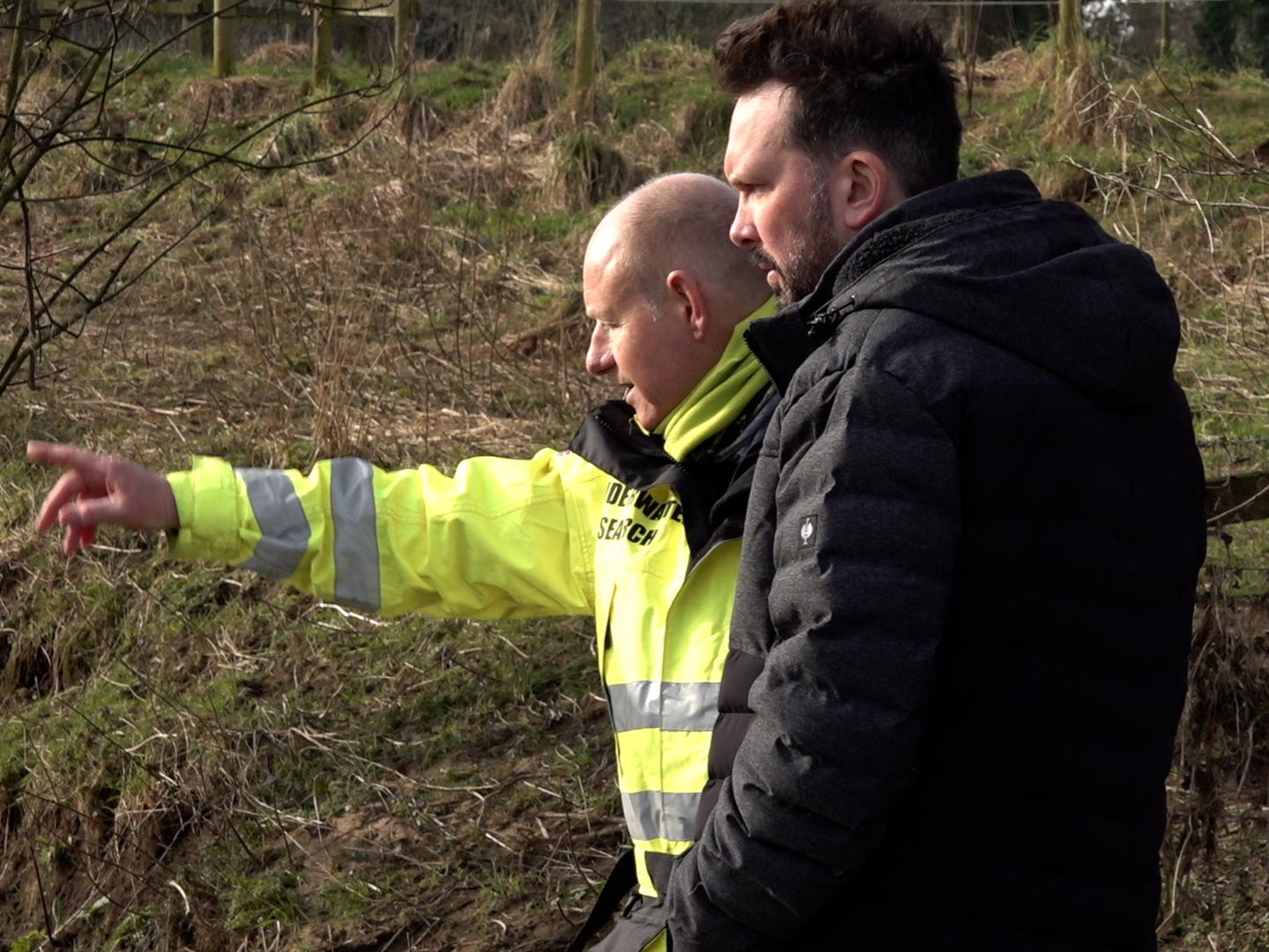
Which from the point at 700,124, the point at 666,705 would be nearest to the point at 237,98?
the point at 700,124

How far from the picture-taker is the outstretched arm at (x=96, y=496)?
2.46 m

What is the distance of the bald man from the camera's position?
2.31 m

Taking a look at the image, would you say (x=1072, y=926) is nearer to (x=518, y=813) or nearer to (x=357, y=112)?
(x=518, y=813)

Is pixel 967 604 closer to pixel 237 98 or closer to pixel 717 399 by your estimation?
pixel 717 399

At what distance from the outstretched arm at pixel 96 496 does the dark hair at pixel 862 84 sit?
118 cm

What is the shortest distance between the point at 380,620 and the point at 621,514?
3055 millimetres

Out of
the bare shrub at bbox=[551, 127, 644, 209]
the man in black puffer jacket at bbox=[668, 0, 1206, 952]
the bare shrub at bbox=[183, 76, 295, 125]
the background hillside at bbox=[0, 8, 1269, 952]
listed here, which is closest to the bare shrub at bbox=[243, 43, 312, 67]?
the bare shrub at bbox=[183, 76, 295, 125]

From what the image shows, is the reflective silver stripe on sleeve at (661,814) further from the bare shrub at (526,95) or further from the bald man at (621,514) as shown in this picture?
the bare shrub at (526,95)

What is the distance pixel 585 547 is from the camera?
8.93ft

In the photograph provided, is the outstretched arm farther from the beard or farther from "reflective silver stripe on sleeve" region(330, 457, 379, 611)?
the beard

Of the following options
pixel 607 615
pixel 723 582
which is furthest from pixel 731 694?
pixel 607 615

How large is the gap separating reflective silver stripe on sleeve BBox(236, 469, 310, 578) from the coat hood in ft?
3.76

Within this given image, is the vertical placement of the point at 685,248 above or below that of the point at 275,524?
above

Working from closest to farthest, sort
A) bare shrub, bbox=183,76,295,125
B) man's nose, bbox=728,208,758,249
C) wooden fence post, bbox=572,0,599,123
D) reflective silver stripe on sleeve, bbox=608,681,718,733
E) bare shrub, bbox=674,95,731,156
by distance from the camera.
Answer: man's nose, bbox=728,208,758,249
reflective silver stripe on sleeve, bbox=608,681,718,733
bare shrub, bbox=674,95,731,156
wooden fence post, bbox=572,0,599,123
bare shrub, bbox=183,76,295,125
